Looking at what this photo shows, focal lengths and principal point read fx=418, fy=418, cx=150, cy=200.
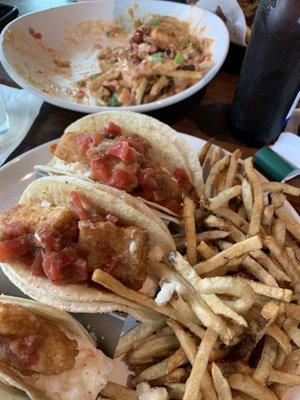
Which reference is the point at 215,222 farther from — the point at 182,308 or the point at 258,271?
the point at 182,308

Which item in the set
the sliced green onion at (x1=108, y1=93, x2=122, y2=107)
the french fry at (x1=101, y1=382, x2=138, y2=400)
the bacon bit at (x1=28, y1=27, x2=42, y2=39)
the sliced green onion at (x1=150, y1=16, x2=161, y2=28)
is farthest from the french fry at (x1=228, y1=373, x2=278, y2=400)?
the bacon bit at (x1=28, y1=27, x2=42, y2=39)

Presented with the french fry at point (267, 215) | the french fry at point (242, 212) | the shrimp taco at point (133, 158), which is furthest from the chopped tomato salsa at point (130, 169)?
the french fry at point (267, 215)

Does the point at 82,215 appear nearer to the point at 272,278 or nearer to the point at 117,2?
→ the point at 272,278

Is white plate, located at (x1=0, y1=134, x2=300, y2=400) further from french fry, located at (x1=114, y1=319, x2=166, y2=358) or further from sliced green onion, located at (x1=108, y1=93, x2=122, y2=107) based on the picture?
french fry, located at (x1=114, y1=319, x2=166, y2=358)

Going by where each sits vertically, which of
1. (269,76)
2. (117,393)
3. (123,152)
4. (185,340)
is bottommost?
(117,393)

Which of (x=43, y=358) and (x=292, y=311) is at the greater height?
(x=292, y=311)

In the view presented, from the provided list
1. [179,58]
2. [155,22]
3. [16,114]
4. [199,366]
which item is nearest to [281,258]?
[199,366]
